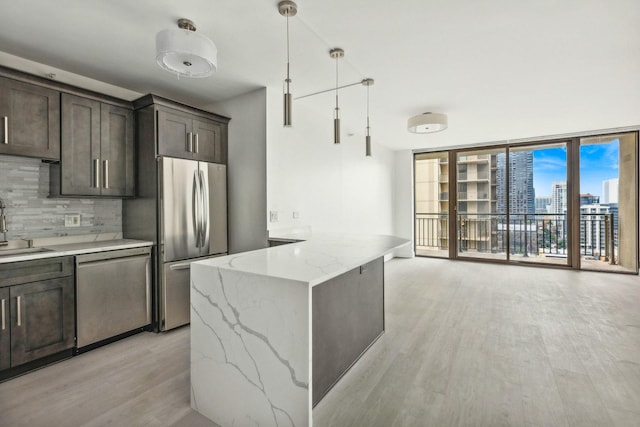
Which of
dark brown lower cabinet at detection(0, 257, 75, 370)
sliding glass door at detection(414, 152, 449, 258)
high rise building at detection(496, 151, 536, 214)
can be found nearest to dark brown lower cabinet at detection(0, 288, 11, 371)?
dark brown lower cabinet at detection(0, 257, 75, 370)

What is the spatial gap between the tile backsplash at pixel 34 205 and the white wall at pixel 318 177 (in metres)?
1.80

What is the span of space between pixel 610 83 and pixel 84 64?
5.30 m

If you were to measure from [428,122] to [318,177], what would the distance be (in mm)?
1628

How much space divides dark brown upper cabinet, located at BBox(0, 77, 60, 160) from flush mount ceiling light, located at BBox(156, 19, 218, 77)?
1224mm

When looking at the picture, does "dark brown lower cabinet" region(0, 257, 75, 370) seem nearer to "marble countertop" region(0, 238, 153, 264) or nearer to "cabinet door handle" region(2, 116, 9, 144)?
"marble countertop" region(0, 238, 153, 264)

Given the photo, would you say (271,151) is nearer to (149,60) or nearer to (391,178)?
(149,60)

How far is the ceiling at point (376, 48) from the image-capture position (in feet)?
6.59

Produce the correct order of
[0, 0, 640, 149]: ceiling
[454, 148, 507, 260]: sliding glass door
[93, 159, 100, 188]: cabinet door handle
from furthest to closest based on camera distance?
1. [454, 148, 507, 260]: sliding glass door
2. [93, 159, 100, 188]: cabinet door handle
3. [0, 0, 640, 149]: ceiling

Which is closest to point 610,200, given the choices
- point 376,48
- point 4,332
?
point 376,48

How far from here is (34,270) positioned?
2.20 metres

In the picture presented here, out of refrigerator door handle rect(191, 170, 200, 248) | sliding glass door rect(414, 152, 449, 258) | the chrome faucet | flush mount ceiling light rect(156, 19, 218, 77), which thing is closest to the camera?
flush mount ceiling light rect(156, 19, 218, 77)

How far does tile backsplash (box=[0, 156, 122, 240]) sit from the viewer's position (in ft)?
8.17

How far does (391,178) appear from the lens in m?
6.82

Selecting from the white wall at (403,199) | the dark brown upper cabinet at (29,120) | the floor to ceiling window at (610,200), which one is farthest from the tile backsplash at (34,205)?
the floor to ceiling window at (610,200)
